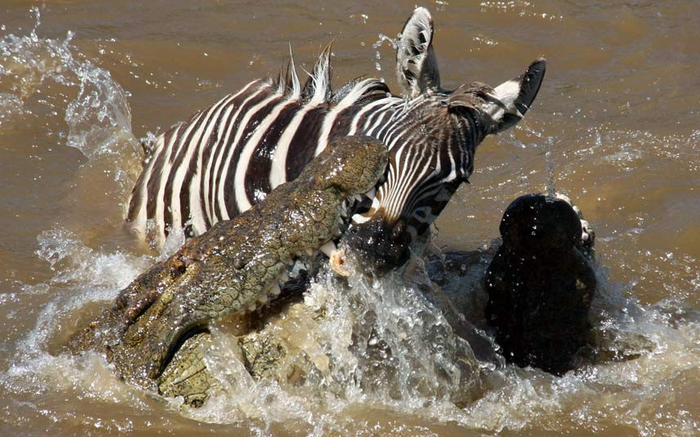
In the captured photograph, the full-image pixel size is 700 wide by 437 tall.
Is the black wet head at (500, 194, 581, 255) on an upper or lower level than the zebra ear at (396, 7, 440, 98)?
lower

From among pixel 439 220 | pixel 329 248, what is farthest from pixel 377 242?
pixel 439 220

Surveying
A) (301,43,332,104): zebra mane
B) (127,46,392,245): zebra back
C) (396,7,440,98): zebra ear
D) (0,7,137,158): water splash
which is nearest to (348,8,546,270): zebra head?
(396,7,440,98): zebra ear

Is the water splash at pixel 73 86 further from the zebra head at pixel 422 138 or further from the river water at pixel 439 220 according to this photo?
the zebra head at pixel 422 138

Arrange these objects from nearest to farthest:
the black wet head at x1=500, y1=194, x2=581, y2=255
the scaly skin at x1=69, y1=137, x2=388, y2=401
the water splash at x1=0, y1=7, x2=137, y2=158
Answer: the scaly skin at x1=69, y1=137, x2=388, y2=401 → the black wet head at x1=500, y1=194, x2=581, y2=255 → the water splash at x1=0, y1=7, x2=137, y2=158

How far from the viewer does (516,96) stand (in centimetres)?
366

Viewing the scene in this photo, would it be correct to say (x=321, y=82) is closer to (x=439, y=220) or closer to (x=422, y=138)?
(x=422, y=138)

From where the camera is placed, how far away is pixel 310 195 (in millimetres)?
2898

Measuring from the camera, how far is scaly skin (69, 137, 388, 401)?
2.87m

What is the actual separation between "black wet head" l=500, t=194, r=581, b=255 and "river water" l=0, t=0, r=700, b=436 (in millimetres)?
478

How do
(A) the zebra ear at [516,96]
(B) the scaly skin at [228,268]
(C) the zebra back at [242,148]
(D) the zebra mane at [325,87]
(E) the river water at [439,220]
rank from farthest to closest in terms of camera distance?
(D) the zebra mane at [325,87] < (C) the zebra back at [242,148] < (A) the zebra ear at [516,96] < (E) the river water at [439,220] < (B) the scaly skin at [228,268]

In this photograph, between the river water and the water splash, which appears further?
the water splash

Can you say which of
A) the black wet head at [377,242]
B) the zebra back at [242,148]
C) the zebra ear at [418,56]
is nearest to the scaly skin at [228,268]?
the black wet head at [377,242]

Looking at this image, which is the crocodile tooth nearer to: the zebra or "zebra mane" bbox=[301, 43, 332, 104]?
the zebra

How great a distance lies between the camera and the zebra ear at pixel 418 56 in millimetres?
3721
